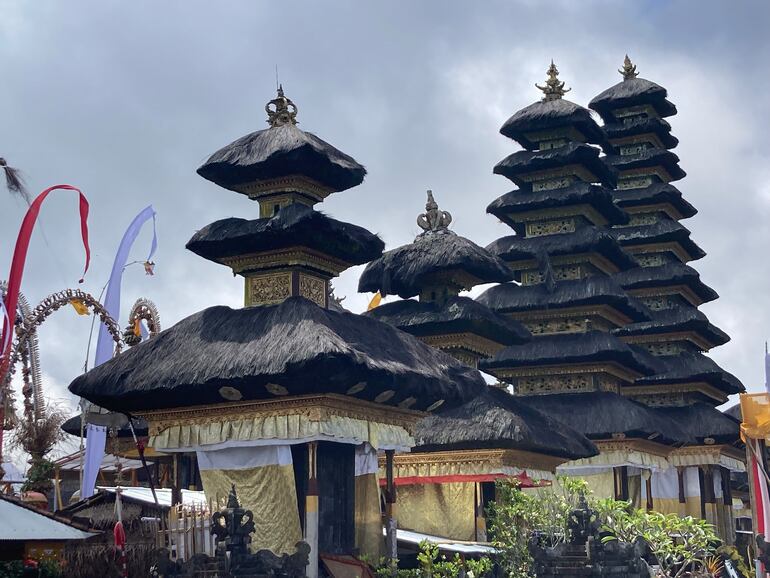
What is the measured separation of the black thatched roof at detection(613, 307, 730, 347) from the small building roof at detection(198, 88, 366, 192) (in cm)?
2080

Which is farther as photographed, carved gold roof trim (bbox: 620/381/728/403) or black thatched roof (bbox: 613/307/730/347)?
black thatched roof (bbox: 613/307/730/347)

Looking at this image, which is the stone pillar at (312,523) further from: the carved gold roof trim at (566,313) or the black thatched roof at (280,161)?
the carved gold roof trim at (566,313)

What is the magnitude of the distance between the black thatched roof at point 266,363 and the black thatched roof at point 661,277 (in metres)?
22.3

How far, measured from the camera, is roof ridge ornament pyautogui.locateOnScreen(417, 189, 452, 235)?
1255 inches

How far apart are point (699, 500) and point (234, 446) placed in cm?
2536

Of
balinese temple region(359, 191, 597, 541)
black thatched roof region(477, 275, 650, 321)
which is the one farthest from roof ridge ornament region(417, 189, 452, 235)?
black thatched roof region(477, 275, 650, 321)

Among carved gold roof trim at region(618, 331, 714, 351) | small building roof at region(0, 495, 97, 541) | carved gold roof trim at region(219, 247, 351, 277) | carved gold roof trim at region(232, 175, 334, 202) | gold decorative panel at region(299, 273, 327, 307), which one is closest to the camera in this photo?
small building roof at region(0, 495, 97, 541)

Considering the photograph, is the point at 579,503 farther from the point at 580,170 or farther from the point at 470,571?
the point at 580,170

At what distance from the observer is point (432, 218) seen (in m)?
32.0

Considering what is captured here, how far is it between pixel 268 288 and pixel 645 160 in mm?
27881

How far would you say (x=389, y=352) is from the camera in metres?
21.8

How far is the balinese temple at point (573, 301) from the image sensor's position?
3391 cm

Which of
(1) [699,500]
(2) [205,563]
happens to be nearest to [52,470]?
(2) [205,563]

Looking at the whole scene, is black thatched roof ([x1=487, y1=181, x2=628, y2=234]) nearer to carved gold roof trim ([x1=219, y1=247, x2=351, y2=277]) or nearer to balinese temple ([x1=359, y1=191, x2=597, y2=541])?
balinese temple ([x1=359, y1=191, x2=597, y2=541])
